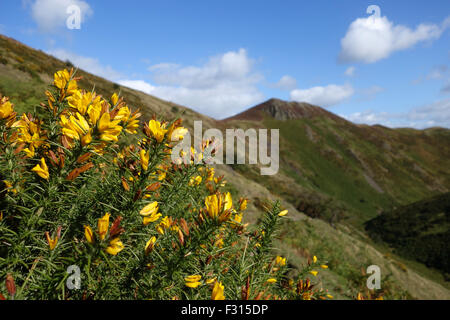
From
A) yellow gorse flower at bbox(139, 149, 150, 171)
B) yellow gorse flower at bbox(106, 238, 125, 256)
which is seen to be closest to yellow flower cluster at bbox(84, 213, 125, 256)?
yellow gorse flower at bbox(106, 238, 125, 256)

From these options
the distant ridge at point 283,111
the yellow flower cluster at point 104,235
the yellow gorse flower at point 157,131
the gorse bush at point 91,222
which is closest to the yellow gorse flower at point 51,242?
the gorse bush at point 91,222

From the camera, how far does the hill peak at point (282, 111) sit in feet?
247

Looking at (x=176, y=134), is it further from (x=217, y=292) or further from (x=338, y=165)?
(x=338, y=165)

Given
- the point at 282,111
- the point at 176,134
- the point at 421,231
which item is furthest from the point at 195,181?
the point at 282,111

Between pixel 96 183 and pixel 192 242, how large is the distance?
679mm

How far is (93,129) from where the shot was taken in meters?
0.96

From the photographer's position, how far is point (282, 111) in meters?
76.7

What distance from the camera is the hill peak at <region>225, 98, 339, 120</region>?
75.4 m

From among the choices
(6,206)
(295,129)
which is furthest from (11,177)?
(295,129)

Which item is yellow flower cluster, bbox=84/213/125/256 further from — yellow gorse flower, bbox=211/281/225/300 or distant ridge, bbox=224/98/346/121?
distant ridge, bbox=224/98/346/121

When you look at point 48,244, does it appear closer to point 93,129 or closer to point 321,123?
point 93,129
